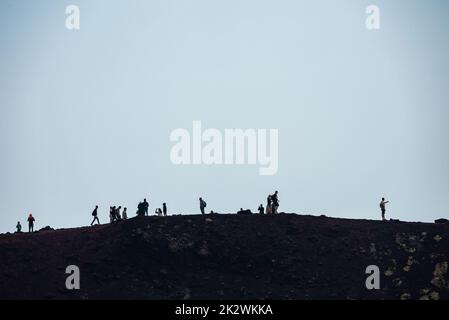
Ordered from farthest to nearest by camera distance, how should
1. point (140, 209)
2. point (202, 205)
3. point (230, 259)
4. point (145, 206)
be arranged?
point (202, 205) < point (145, 206) < point (140, 209) < point (230, 259)

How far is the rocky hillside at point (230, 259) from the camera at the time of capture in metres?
81.4

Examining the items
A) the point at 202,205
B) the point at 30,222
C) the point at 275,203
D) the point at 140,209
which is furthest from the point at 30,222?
the point at 275,203

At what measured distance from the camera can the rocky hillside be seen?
81.4 meters

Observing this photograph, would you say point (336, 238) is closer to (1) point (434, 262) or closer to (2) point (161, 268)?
(1) point (434, 262)

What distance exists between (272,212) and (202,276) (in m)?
9.71

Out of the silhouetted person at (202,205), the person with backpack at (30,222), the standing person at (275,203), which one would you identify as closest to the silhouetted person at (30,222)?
the person with backpack at (30,222)

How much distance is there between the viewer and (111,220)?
9000 centimetres

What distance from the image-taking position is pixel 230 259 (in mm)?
84438

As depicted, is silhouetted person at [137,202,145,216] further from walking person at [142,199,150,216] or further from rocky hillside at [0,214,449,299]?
rocky hillside at [0,214,449,299]

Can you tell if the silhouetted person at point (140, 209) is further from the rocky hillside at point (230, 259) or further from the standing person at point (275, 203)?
the standing person at point (275, 203)

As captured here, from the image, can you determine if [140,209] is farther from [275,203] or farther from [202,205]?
[275,203]

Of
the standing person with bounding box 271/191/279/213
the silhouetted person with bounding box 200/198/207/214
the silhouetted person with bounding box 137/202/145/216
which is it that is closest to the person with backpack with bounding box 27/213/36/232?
the silhouetted person with bounding box 137/202/145/216

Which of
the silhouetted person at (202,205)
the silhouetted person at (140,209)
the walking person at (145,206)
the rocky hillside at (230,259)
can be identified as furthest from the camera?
the silhouetted person at (202,205)
